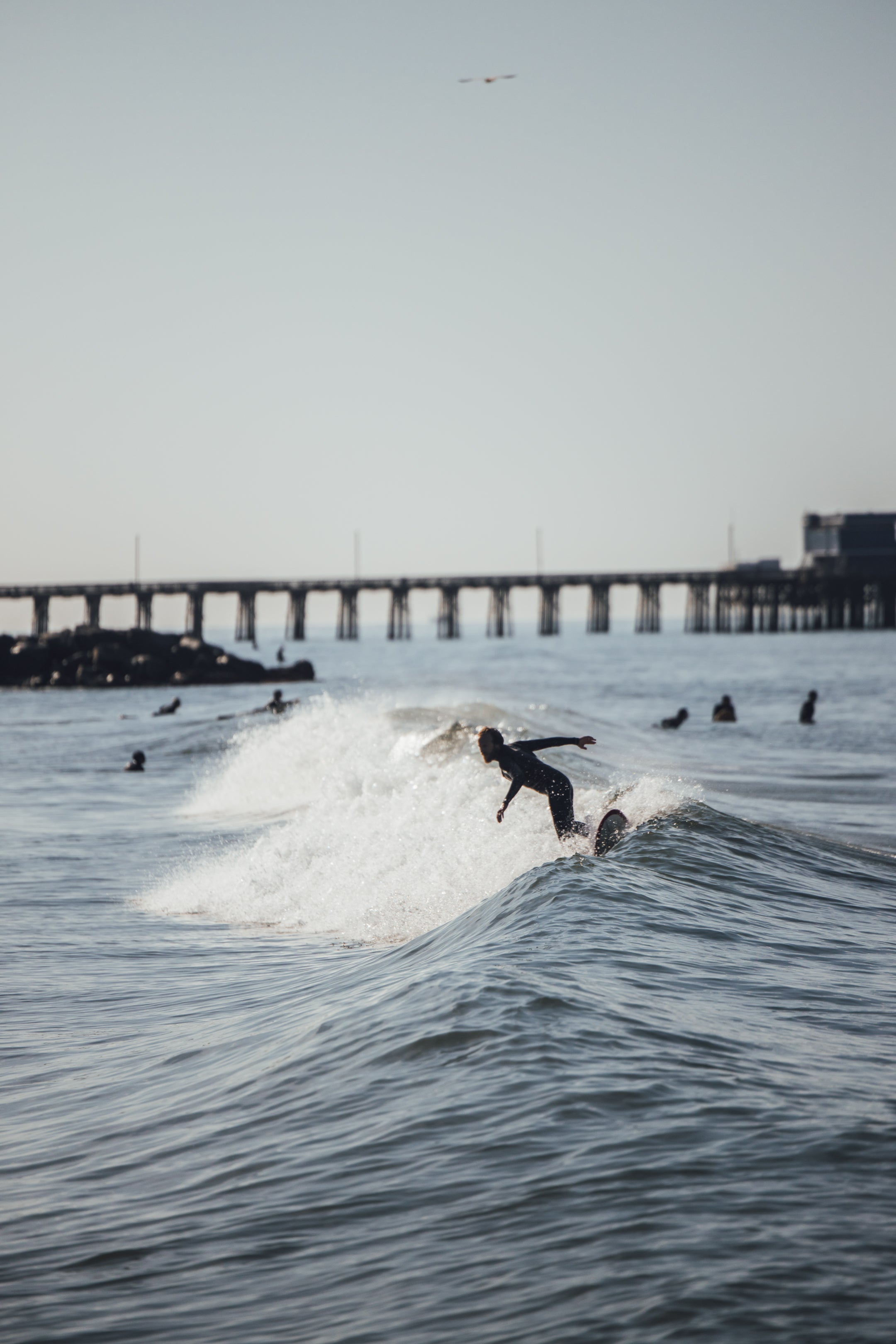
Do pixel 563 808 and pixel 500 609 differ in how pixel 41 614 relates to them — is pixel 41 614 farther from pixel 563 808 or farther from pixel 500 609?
pixel 563 808

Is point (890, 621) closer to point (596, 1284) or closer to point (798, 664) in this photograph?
point (798, 664)

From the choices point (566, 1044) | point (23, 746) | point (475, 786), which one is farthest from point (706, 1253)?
point (23, 746)

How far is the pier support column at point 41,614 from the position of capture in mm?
100438

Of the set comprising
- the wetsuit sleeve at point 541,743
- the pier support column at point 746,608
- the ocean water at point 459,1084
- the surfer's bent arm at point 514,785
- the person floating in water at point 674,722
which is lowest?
the person floating in water at point 674,722

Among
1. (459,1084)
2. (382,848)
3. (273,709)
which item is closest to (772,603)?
(273,709)

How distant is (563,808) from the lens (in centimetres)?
1151

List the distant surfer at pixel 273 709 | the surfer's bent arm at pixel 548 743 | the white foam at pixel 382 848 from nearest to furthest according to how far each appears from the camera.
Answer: the surfer's bent arm at pixel 548 743
the white foam at pixel 382 848
the distant surfer at pixel 273 709

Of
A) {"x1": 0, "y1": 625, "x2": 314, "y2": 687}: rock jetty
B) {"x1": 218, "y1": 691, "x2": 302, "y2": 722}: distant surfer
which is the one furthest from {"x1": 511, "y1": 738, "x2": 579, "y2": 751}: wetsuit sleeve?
{"x1": 0, "y1": 625, "x2": 314, "y2": 687}: rock jetty

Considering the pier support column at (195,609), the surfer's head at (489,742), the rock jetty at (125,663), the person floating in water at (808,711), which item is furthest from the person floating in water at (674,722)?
the pier support column at (195,609)

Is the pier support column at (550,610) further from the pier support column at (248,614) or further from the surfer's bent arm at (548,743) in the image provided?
the surfer's bent arm at (548,743)

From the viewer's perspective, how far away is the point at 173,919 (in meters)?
11.5

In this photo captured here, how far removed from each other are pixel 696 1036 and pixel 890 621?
380 ft

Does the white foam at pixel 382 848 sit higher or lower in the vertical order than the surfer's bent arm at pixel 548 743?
lower

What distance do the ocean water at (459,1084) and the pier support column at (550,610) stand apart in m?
102
